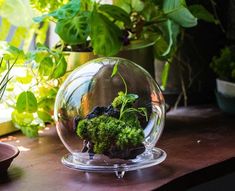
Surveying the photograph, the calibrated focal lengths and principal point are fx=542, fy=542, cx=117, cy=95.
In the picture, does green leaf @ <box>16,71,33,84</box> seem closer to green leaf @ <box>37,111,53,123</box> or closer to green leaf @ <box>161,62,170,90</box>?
green leaf @ <box>37,111,53,123</box>

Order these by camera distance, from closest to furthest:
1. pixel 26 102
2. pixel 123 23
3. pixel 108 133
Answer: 1. pixel 108 133
2. pixel 26 102
3. pixel 123 23

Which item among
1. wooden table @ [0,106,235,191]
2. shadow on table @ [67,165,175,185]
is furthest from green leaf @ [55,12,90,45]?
shadow on table @ [67,165,175,185]

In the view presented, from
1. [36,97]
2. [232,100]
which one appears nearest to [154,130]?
[36,97]

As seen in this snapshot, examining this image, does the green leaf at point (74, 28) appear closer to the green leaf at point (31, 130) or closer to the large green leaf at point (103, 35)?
the large green leaf at point (103, 35)

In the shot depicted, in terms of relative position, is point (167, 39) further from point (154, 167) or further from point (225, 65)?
point (154, 167)

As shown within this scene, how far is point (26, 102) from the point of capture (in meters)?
1.06

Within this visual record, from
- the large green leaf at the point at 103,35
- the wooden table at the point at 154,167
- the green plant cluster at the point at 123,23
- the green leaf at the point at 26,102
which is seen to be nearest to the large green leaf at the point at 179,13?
the green plant cluster at the point at 123,23

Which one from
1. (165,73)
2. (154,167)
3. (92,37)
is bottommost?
(154,167)

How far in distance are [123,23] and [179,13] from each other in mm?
122

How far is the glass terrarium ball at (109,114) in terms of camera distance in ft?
2.83

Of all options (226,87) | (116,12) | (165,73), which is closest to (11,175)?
(116,12)

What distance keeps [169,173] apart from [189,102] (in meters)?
0.63

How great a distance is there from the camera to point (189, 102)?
1497mm

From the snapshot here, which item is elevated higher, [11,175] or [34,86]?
[34,86]
